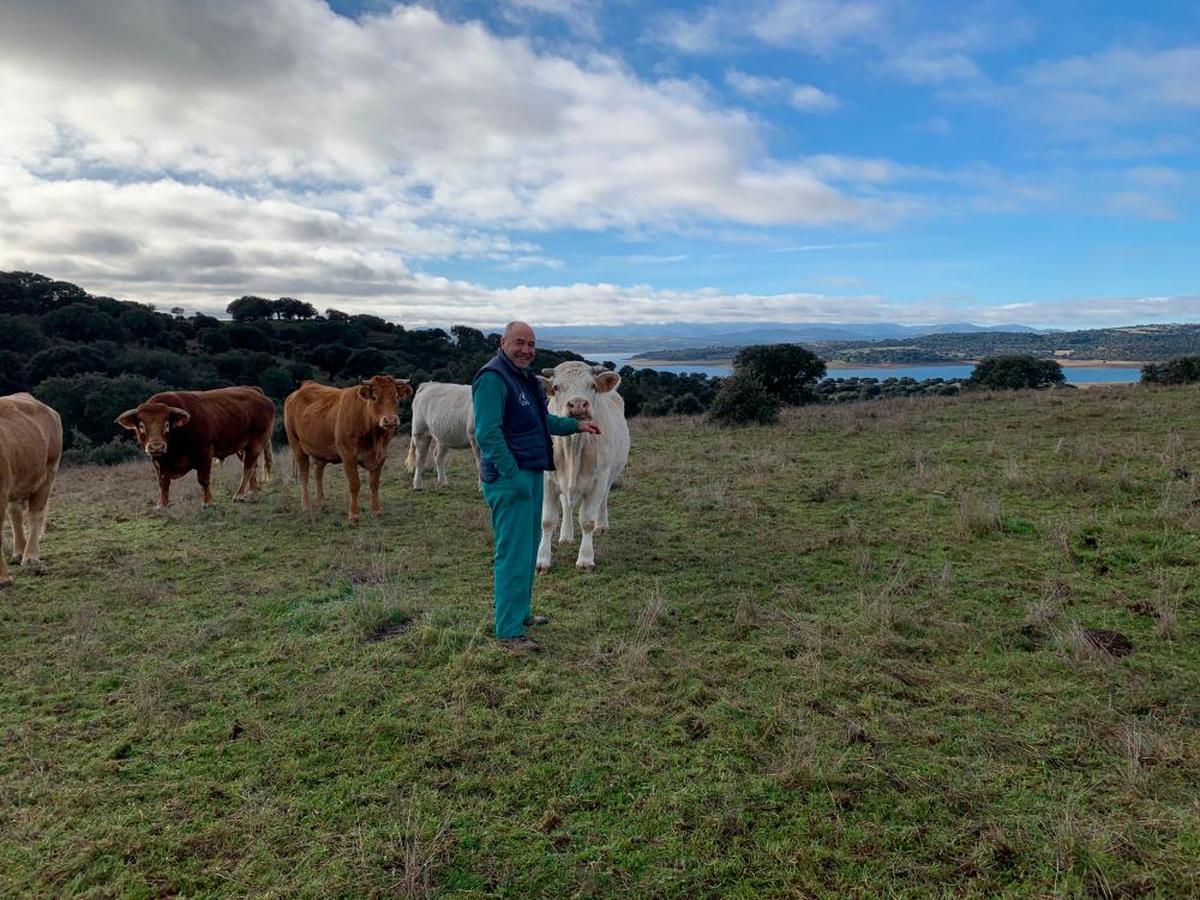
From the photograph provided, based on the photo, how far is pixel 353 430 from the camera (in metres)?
9.61

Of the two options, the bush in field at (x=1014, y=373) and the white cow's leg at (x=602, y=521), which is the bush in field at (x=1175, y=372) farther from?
the white cow's leg at (x=602, y=521)

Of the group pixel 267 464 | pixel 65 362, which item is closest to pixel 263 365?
pixel 65 362

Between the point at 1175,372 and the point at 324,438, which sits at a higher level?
the point at 1175,372

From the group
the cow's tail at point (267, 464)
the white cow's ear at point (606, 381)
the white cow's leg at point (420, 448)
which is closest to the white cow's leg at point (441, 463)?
the white cow's leg at point (420, 448)

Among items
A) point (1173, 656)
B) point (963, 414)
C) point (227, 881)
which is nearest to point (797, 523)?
point (1173, 656)

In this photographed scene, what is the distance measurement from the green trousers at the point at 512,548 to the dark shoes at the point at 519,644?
5 cm

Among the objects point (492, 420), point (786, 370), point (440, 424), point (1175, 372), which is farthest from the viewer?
point (786, 370)

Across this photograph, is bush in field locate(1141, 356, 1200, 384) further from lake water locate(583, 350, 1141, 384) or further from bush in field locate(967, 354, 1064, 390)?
bush in field locate(967, 354, 1064, 390)

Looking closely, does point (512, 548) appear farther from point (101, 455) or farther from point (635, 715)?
point (101, 455)

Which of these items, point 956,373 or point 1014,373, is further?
point 956,373

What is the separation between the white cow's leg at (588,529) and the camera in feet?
22.5

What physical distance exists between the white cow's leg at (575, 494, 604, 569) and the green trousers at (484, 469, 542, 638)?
1.92 m

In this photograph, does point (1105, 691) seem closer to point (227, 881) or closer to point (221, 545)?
point (227, 881)

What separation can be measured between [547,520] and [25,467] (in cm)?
560
